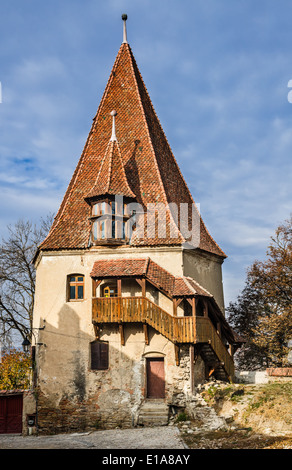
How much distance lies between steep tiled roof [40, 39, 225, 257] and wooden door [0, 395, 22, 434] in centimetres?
668

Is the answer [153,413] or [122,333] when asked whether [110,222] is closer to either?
[122,333]

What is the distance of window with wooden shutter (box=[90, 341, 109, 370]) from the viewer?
2088 cm

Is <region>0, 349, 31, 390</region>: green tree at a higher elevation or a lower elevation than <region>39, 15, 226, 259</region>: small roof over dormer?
lower

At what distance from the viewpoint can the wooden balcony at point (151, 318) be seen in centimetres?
1994

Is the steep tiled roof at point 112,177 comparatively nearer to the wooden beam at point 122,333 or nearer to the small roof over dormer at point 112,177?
the small roof over dormer at point 112,177

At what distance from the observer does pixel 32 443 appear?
17750 millimetres

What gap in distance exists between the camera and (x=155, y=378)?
20562mm

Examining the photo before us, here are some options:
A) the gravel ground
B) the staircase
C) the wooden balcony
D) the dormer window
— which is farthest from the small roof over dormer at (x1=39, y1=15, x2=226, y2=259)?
the gravel ground

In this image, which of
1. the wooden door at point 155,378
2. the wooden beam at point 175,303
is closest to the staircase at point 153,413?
the wooden door at point 155,378

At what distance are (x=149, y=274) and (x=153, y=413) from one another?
5302mm

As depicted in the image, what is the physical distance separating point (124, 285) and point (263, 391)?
6737 millimetres

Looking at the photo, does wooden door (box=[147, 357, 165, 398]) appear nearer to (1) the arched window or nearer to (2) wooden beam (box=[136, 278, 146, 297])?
(2) wooden beam (box=[136, 278, 146, 297])

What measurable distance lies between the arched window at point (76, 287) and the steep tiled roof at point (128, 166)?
1.35 m

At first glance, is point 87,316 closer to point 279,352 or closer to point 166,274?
point 166,274
